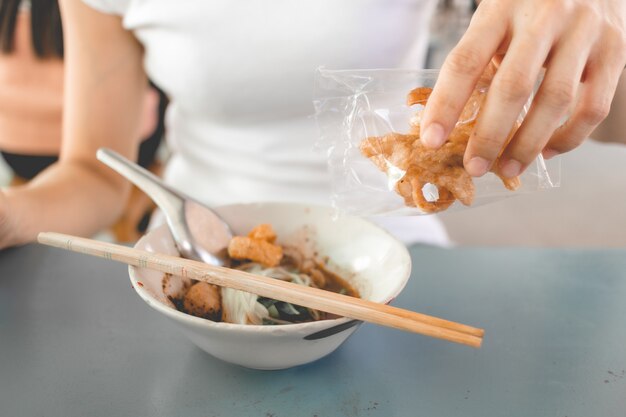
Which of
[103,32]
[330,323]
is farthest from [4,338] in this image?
[103,32]

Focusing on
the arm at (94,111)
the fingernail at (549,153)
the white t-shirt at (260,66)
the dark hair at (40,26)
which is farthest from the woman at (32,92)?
the fingernail at (549,153)

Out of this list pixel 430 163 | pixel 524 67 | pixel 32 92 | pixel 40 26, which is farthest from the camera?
pixel 32 92

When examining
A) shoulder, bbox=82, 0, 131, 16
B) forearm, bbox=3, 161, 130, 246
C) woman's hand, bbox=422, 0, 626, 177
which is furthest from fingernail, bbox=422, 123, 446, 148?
shoulder, bbox=82, 0, 131, 16

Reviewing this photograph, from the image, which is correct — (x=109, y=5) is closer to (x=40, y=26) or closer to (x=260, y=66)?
(x=260, y=66)

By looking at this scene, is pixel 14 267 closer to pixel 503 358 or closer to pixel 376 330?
pixel 376 330

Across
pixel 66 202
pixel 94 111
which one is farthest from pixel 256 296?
pixel 94 111

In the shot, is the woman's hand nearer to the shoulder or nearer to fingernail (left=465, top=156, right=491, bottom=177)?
fingernail (left=465, top=156, right=491, bottom=177)

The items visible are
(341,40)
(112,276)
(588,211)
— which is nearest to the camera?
(112,276)
